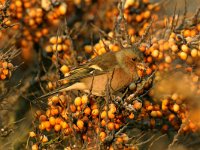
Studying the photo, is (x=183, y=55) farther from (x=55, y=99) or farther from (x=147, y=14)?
(x=55, y=99)

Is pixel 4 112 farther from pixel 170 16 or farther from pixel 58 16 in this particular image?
pixel 170 16

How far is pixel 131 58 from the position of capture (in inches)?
316

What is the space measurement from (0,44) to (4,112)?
1.11m

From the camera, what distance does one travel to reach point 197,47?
7.66 m

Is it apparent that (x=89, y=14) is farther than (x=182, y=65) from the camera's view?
Yes

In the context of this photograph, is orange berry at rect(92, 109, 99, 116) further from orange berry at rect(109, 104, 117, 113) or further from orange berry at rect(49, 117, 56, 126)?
orange berry at rect(49, 117, 56, 126)

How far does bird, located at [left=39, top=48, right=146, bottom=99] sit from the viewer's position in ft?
25.4

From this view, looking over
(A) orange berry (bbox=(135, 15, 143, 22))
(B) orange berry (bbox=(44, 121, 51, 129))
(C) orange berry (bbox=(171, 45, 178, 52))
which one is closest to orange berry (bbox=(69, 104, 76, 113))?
(B) orange berry (bbox=(44, 121, 51, 129))

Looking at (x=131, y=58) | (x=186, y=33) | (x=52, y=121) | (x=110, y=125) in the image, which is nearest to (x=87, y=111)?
(x=110, y=125)

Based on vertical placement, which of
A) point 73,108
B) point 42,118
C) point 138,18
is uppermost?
point 138,18

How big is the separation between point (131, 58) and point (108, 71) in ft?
1.32

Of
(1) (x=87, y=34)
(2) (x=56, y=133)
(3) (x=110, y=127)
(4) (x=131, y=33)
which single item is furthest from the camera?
(1) (x=87, y=34)

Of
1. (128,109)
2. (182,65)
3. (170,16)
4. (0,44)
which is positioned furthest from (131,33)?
(128,109)

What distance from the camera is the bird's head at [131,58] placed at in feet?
25.2
